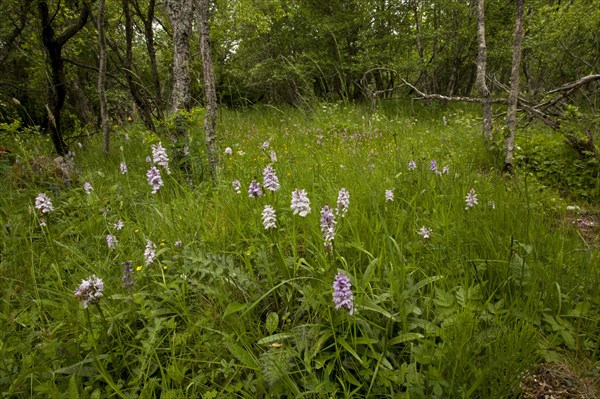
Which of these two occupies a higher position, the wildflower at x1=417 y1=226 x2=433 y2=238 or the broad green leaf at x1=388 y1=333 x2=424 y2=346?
the wildflower at x1=417 y1=226 x2=433 y2=238

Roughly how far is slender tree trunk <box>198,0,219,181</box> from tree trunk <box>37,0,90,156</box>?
2606 mm

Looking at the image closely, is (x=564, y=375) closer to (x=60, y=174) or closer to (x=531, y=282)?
(x=531, y=282)

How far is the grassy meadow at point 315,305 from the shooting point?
4.54ft

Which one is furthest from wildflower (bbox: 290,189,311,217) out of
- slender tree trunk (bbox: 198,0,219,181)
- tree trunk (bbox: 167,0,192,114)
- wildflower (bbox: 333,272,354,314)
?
tree trunk (bbox: 167,0,192,114)

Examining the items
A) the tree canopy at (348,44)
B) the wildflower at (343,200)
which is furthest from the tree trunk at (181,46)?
the tree canopy at (348,44)

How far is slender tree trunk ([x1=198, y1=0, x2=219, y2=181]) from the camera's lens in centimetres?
338

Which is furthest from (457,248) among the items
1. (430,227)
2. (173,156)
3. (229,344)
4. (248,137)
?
(248,137)

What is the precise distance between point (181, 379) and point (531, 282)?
5.96ft

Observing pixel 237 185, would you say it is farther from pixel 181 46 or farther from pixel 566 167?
pixel 566 167

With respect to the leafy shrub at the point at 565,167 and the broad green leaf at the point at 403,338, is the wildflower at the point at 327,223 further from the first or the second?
the leafy shrub at the point at 565,167

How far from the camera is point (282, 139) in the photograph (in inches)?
214

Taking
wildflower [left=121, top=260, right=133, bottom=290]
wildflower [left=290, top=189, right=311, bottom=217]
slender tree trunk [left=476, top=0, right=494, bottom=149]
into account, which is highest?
slender tree trunk [left=476, top=0, right=494, bottom=149]

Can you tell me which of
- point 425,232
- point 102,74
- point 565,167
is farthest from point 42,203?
point 565,167

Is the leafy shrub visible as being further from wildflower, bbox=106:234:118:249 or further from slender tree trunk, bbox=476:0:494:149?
wildflower, bbox=106:234:118:249
